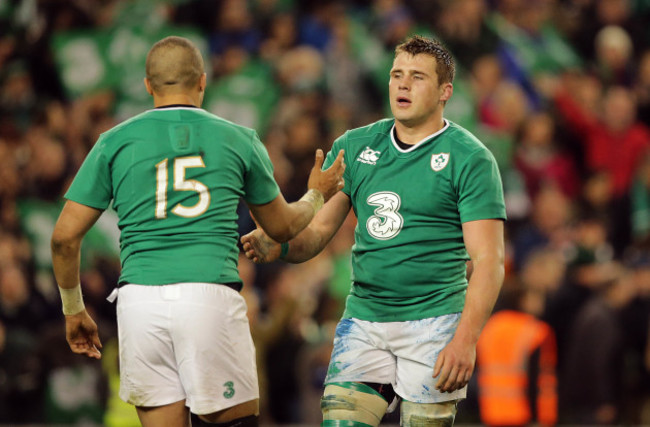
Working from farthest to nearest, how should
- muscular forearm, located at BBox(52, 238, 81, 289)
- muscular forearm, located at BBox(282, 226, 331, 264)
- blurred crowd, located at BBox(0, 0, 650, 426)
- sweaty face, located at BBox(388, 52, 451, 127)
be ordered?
blurred crowd, located at BBox(0, 0, 650, 426) → muscular forearm, located at BBox(282, 226, 331, 264) → sweaty face, located at BBox(388, 52, 451, 127) → muscular forearm, located at BBox(52, 238, 81, 289)

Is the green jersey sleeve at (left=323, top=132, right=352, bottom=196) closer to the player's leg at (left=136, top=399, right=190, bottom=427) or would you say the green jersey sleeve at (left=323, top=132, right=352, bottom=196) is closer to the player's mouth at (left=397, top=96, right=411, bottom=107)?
the player's mouth at (left=397, top=96, right=411, bottom=107)

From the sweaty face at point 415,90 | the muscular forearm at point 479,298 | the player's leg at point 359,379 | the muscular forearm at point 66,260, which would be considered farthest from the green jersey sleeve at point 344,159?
the muscular forearm at point 66,260

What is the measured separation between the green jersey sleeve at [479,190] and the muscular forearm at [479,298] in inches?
9.2

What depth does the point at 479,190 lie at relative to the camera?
4973mm

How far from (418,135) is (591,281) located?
5.41 m

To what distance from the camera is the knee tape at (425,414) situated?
→ 4953 mm

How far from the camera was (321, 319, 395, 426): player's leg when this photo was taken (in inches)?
196

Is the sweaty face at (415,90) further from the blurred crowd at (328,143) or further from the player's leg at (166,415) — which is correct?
the blurred crowd at (328,143)

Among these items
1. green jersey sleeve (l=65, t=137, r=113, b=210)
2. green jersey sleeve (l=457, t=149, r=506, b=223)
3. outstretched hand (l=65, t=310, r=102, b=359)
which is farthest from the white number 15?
green jersey sleeve (l=457, t=149, r=506, b=223)

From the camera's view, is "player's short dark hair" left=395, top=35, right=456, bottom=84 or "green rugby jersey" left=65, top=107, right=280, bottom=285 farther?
"player's short dark hair" left=395, top=35, right=456, bottom=84

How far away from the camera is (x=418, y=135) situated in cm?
530

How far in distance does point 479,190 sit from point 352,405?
1197 mm

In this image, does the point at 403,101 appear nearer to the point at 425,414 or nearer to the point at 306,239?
the point at 306,239

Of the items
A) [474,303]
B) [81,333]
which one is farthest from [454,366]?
[81,333]
